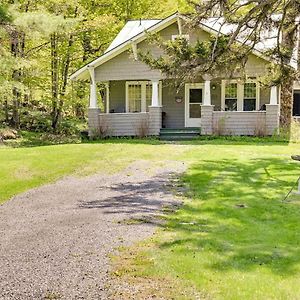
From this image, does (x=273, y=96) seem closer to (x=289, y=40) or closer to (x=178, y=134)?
(x=178, y=134)

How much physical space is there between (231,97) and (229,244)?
16585 millimetres

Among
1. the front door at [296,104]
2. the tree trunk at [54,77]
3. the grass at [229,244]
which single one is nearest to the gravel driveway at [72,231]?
the grass at [229,244]

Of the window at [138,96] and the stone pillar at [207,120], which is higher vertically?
the window at [138,96]

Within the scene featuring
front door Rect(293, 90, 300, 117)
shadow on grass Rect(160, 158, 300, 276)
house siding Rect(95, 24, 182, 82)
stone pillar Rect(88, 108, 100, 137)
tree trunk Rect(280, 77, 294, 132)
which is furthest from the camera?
front door Rect(293, 90, 300, 117)

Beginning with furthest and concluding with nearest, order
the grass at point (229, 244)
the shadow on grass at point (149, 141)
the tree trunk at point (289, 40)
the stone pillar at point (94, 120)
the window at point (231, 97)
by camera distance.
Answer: the window at point (231, 97)
the stone pillar at point (94, 120)
the shadow on grass at point (149, 141)
the tree trunk at point (289, 40)
the grass at point (229, 244)

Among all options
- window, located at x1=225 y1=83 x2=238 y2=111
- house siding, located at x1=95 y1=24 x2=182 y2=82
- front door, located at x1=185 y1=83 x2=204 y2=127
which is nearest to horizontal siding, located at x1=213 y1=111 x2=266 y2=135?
window, located at x1=225 y1=83 x2=238 y2=111

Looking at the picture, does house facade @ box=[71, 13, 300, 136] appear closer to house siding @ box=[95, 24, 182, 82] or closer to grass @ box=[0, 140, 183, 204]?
house siding @ box=[95, 24, 182, 82]

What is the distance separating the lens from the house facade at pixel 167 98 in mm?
20016

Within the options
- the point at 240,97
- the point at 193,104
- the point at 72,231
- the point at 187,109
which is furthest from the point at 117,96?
the point at 72,231

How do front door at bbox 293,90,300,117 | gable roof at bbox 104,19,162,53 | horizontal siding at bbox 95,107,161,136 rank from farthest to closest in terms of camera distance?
1. front door at bbox 293,90,300,117
2. gable roof at bbox 104,19,162,53
3. horizontal siding at bbox 95,107,161,136

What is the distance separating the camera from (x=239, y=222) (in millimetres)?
6895

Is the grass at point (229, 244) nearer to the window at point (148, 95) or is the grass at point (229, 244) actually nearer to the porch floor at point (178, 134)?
the porch floor at point (178, 134)

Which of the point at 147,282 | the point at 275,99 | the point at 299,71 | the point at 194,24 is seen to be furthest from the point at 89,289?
the point at 275,99

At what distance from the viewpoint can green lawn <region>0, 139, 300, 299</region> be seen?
4602 mm
